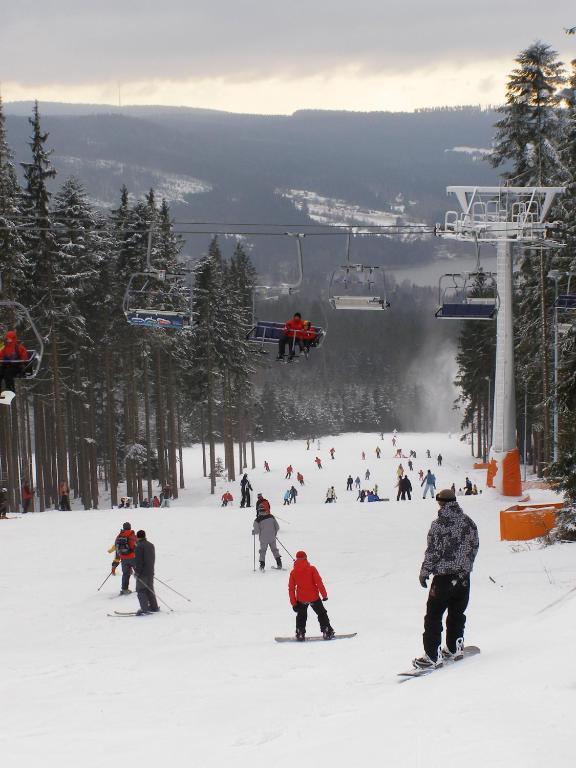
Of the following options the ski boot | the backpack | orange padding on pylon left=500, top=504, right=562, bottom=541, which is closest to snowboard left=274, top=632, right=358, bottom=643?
the ski boot

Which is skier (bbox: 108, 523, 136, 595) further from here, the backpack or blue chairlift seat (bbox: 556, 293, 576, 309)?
blue chairlift seat (bbox: 556, 293, 576, 309)

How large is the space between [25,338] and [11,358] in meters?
24.2

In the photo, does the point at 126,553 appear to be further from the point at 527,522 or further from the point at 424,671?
the point at 424,671

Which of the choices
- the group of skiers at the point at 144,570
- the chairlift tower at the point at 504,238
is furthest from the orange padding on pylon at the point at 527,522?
the group of skiers at the point at 144,570

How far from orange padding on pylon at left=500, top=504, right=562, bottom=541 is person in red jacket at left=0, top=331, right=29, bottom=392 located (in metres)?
12.0

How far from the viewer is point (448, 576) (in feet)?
Answer: 34.1

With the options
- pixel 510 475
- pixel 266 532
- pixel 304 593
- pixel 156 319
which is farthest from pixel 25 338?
pixel 304 593

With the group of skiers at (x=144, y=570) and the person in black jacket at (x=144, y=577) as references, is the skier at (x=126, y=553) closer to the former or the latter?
the group of skiers at (x=144, y=570)

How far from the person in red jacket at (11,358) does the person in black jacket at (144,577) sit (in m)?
4.35

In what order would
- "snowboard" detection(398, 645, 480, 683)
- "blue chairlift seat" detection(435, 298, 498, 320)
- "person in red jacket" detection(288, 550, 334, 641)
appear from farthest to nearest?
"blue chairlift seat" detection(435, 298, 498, 320)
"person in red jacket" detection(288, 550, 334, 641)
"snowboard" detection(398, 645, 480, 683)

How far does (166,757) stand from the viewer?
26.7 feet

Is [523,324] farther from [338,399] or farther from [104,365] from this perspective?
[338,399]

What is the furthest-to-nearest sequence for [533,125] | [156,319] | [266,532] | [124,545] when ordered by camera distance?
[533,125] → [156,319] → [266,532] → [124,545]

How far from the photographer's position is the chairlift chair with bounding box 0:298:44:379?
19.4 m
